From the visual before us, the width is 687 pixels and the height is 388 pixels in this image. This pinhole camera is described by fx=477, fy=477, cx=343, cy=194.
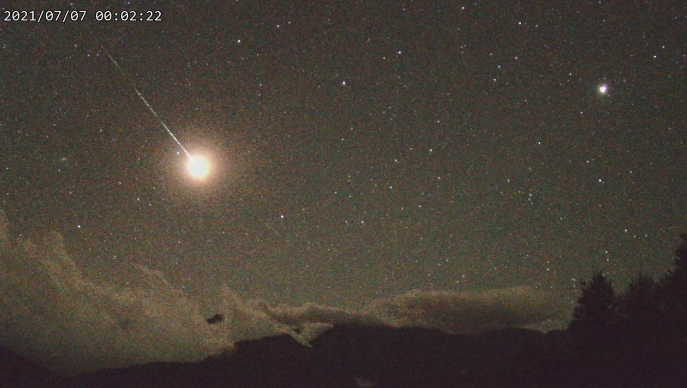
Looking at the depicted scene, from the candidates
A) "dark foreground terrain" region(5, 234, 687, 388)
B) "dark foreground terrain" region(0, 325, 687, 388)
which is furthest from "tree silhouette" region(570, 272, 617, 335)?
"dark foreground terrain" region(0, 325, 687, 388)

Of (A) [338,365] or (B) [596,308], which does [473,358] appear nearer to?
(A) [338,365]

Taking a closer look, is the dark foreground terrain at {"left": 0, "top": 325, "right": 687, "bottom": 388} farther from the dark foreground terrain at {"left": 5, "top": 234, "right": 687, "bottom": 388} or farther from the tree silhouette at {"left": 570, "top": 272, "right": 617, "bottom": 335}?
the tree silhouette at {"left": 570, "top": 272, "right": 617, "bottom": 335}

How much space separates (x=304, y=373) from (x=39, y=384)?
6747cm

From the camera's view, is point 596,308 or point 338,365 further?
point 338,365

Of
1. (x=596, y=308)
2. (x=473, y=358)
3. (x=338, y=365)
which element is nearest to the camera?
(x=596, y=308)

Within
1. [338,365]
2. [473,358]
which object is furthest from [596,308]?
[473,358]

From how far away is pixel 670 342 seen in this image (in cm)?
2056

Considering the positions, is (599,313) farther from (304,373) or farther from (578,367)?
(304,373)

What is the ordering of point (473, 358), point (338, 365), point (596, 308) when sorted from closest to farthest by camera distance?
1. point (596, 308)
2. point (338, 365)
3. point (473, 358)

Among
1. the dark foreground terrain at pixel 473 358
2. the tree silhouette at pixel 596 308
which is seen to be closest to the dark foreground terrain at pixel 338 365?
the dark foreground terrain at pixel 473 358

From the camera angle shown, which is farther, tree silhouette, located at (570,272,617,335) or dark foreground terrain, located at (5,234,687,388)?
tree silhouette, located at (570,272,617,335)

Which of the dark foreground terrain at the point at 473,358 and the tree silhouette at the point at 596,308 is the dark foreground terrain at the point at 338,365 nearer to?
the dark foreground terrain at the point at 473,358

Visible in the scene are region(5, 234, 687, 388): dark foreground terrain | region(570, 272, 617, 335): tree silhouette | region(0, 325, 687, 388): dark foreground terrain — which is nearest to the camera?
region(5, 234, 687, 388): dark foreground terrain

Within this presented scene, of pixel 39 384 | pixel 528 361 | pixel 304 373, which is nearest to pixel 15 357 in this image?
pixel 39 384
